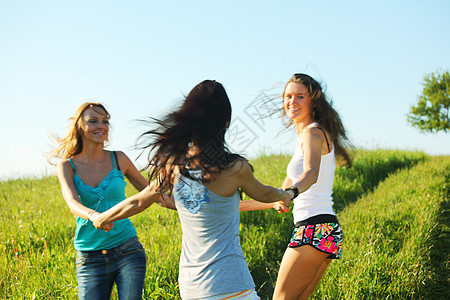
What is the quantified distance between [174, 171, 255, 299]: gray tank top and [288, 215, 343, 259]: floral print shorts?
37.1 inches

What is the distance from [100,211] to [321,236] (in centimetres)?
177

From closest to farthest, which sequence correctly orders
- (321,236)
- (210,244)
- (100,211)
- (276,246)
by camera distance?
(210,244) → (321,236) → (100,211) → (276,246)

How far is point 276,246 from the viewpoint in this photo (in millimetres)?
6930

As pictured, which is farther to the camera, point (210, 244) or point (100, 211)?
point (100, 211)

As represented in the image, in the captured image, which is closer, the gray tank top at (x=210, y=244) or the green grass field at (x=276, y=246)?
the gray tank top at (x=210, y=244)

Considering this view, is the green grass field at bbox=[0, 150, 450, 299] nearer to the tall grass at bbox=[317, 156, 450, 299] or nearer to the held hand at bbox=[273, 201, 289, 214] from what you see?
the tall grass at bbox=[317, 156, 450, 299]

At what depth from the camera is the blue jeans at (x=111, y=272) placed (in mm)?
3064

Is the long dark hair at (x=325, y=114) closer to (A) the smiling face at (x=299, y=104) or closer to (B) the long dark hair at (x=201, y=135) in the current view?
(A) the smiling face at (x=299, y=104)

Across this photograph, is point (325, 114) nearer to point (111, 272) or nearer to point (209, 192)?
point (209, 192)

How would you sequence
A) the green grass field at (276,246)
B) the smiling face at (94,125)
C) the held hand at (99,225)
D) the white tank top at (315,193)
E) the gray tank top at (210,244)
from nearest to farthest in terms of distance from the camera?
the gray tank top at (210,244)
the held hand at (99,225)
the white tank top at (315,193)
the smiling face at (94,125)
the green grass field at (276,246)

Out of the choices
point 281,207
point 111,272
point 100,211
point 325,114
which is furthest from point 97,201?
point 325,114

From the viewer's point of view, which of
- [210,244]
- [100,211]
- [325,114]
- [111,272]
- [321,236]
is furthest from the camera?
[325,114]

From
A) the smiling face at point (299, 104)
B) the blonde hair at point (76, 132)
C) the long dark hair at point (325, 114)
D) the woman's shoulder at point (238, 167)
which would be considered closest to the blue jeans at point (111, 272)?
the blonde hair at point (76, 132)

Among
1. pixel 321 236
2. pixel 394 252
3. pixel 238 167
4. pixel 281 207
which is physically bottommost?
pixel 394 252
